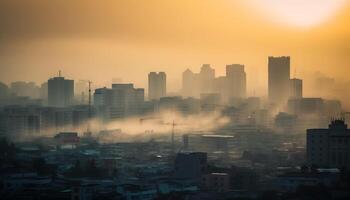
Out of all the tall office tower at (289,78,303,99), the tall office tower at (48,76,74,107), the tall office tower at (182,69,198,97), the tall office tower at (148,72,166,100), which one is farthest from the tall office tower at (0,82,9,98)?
the tall office tower at (289,78,303,99)

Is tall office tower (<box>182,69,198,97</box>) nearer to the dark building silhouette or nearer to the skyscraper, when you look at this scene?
the skyscraper

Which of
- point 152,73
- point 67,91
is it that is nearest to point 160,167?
point 152,73

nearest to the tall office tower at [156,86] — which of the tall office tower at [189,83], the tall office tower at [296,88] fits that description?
the tall office tower at [189,83]

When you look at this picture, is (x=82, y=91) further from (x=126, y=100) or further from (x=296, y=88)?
(x=296, y=88)

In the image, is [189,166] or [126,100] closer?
[189,166]

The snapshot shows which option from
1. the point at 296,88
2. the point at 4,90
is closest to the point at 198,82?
the point at 296,88

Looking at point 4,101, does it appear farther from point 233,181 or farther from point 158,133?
point 233,181
